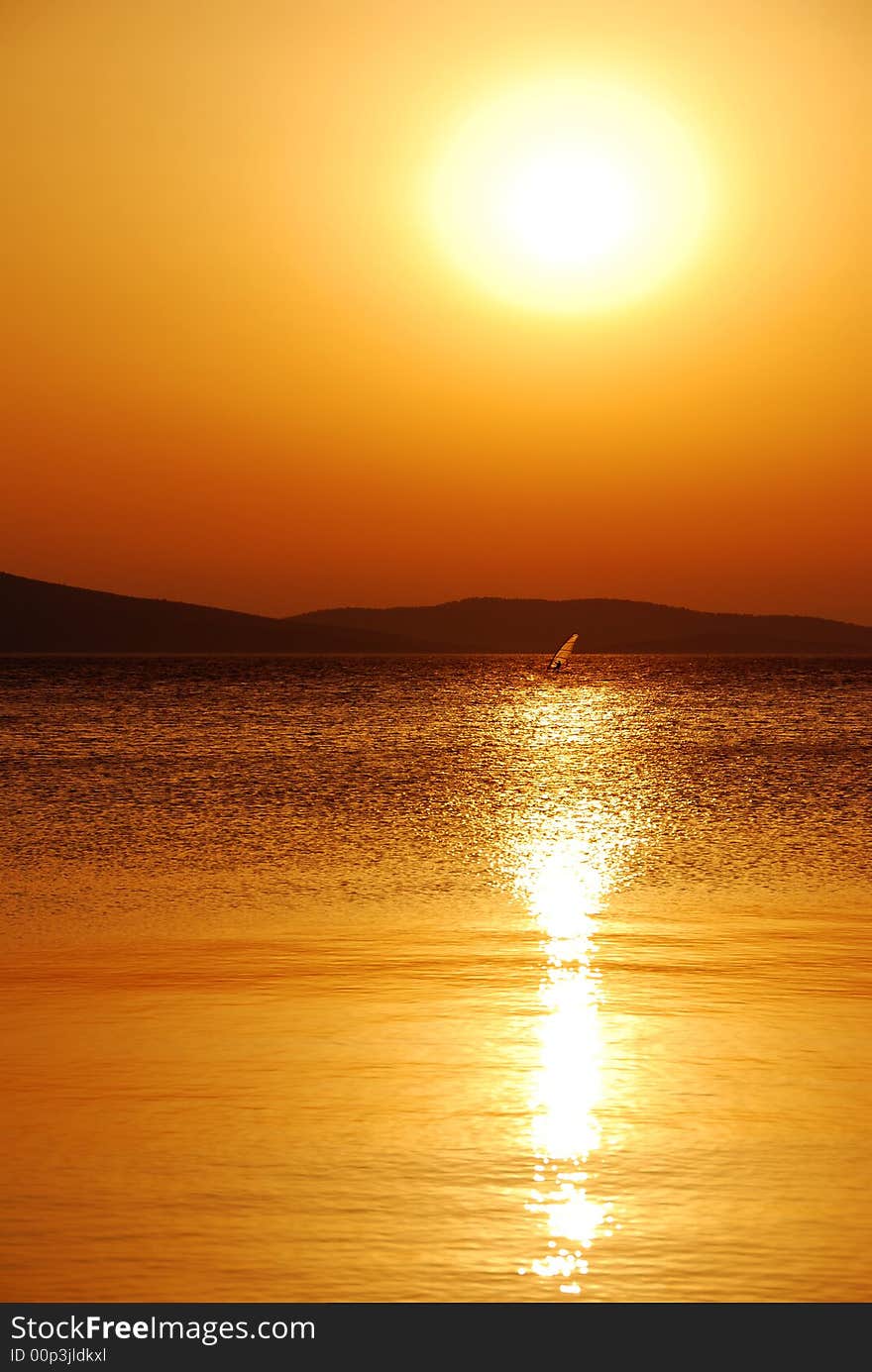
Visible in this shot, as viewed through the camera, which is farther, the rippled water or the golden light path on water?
the golden light path on water

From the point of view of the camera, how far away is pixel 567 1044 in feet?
44.9

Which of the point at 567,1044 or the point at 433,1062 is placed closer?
the point at 433,1062

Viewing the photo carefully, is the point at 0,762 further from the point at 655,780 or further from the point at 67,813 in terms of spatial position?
the point at 655,780

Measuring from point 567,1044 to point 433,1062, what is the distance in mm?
1400

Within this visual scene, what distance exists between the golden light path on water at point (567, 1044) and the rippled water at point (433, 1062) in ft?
0.14

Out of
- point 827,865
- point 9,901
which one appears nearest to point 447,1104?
point 9,901

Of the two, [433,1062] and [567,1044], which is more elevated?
[567,1044]

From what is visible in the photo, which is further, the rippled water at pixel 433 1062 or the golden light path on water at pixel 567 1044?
the golden light path on water at pixel 567 1044

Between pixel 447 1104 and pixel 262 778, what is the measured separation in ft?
138

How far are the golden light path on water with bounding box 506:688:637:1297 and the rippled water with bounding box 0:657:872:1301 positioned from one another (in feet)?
0.14

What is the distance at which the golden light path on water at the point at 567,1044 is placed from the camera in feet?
29.2

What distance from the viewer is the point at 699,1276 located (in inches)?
327

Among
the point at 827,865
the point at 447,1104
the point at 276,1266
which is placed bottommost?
the point at 276,1266

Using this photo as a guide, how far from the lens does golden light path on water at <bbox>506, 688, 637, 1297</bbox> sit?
29.2 ft
